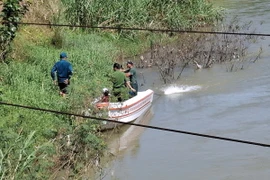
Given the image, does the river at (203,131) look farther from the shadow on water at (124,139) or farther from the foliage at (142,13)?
the foliage at (142,13)

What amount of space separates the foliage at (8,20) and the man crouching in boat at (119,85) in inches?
131

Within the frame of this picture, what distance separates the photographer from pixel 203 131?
13445mm

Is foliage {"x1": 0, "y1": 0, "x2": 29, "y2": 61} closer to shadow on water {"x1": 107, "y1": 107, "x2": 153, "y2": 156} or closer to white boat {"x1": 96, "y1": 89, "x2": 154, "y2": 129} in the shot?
white boat {"x1": 96, "y1": 89, "x2": 154, "y2": 129}

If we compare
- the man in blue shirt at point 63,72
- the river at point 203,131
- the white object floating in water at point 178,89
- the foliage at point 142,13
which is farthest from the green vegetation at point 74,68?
the white object floating in water at point 178,89

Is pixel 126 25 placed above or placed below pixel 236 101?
above

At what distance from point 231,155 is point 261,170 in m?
0.92

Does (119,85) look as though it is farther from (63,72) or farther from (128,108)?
(63,72)

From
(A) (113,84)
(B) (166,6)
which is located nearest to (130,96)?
(A) (113,84)

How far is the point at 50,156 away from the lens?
10094mm

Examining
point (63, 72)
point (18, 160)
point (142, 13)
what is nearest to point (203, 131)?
point (63, 72)

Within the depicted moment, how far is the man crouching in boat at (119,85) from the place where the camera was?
13.5m

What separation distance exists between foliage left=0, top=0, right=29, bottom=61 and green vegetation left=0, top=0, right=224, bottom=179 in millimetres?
491

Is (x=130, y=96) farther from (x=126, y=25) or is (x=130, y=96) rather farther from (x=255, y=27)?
(x=255, y=27)

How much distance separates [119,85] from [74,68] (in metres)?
3.34
